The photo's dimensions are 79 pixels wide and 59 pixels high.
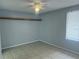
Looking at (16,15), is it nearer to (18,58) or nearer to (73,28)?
(18,58)

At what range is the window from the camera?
3.25m

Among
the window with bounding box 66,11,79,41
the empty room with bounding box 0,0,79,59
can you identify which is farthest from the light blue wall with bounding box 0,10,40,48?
the window with bounding box 66,11,79,41

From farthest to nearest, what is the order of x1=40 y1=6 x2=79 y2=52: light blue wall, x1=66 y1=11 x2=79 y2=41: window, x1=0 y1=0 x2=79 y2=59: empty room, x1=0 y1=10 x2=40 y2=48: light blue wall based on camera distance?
x1=0 y1=10 x2=40 y2=48: light blue wall < x1=40 y1=6 x2=79 y2=52: light blue wall < x1=66 y1=11 x2=79 y2=41: window < x1=0 y1=0 x2=79 y2=59: empty room

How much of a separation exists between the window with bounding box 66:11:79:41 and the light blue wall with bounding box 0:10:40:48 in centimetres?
243

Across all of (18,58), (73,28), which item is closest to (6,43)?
(18,58)

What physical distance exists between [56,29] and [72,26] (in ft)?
3.29

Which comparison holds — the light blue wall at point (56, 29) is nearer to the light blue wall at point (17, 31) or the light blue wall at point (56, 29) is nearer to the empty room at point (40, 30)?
the empty room at point (40, 30)

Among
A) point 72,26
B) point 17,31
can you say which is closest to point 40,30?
point 17,31

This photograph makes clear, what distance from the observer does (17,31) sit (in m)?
4.46

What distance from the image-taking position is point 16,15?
14.4 feet

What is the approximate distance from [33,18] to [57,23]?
1862 millimetres

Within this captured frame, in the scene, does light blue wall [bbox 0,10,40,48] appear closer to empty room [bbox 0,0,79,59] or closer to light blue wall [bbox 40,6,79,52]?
empty room [bbox 0,0,79,59]

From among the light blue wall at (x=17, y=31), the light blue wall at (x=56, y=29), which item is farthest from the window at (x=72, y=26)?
the light blue wall at (x=17, y=31)

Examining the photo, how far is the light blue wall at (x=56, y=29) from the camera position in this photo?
3.57 m
